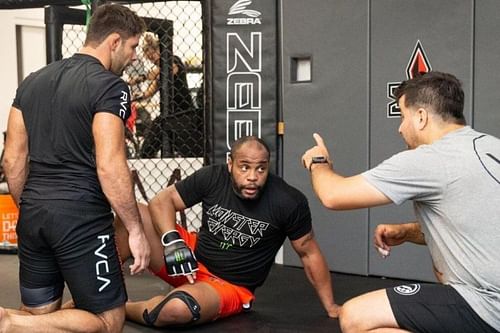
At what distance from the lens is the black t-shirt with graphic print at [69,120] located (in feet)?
8.04

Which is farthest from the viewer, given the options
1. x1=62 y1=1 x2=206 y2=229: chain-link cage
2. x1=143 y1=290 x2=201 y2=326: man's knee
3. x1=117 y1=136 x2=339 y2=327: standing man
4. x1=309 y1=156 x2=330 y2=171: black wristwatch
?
x1=62 y1=1 x2=206 y2=229: chain-link cage

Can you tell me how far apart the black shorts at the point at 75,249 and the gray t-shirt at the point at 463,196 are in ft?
3.24

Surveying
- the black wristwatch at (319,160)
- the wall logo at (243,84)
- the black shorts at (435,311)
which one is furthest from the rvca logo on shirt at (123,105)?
the wall logo at (243,84)

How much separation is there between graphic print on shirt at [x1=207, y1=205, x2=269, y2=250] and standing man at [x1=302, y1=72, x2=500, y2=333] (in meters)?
1.01

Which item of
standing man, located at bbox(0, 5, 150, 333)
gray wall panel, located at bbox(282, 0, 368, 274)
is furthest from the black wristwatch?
gray wall panel, located at bbox(282, 0, 368, 274)

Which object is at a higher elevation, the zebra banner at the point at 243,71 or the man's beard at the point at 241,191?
the zebra banner at the point at 243,71

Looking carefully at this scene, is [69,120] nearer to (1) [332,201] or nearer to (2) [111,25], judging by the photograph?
(2) [111,25]

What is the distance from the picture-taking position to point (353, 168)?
4.36 metres

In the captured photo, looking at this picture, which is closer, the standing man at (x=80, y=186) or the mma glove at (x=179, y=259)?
the standing man at (x=80, y=186)

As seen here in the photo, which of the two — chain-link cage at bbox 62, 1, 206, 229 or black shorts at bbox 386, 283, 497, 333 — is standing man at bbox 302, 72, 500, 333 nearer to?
black shorts at bbox 386, 283, 497, 333

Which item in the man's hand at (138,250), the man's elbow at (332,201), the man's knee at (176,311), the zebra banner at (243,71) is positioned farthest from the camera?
the zebra banner at (243,71)

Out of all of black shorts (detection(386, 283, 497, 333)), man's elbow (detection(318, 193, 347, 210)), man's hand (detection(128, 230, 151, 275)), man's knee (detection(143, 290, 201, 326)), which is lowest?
man's knee (detection(143, 290, 201, 326))

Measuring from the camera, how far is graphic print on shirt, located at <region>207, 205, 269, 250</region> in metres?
3.29

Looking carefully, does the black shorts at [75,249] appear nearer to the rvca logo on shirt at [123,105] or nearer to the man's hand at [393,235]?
the rvca logo on shirt at [123,105]
